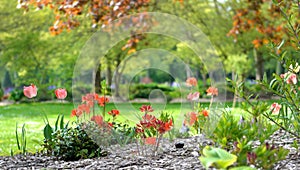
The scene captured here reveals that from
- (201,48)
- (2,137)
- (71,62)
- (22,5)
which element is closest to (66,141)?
(201,48)

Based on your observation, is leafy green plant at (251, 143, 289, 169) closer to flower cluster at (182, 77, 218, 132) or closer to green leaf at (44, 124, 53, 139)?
flower cluster at (182, 77, 218, 132)

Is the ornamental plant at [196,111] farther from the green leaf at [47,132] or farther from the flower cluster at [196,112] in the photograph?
the green leaf at [47,132]

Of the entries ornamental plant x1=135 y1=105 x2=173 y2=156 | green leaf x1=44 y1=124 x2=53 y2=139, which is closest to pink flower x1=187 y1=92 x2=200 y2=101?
ornamental plant x1=135 y1=105 x2=173 y2=156

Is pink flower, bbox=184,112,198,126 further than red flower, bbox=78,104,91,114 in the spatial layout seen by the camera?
Yes

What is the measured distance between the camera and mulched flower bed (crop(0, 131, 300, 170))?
9.39ft

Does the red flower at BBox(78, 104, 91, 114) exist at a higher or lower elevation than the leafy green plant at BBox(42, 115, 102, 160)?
higher

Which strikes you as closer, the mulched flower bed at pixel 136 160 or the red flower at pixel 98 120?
the mulched flower bed at pixel 136 160

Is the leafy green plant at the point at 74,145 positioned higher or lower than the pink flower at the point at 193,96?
lower

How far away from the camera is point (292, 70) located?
2578mm

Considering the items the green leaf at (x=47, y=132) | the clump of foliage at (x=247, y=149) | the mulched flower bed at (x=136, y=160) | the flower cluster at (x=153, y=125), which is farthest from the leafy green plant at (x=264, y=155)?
the green leaf at (x=47, y=132)

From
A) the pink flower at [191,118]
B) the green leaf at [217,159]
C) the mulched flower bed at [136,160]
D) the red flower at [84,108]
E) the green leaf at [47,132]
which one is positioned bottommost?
the mulched flower bed at [136,160]

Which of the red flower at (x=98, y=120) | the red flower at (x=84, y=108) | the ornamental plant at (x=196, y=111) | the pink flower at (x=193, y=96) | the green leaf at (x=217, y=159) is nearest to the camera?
the green leaf at (x=217, y=159)

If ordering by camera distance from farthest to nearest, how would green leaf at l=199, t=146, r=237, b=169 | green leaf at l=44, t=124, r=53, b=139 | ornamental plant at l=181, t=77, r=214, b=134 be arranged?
green leaf at l=44, t=124, r=53, b=139, ornamental plant at l=181, t=77, r=214, b=134, green leaf at l=199, t=146, r=237, b=169

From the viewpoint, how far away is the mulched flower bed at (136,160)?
2863mm
